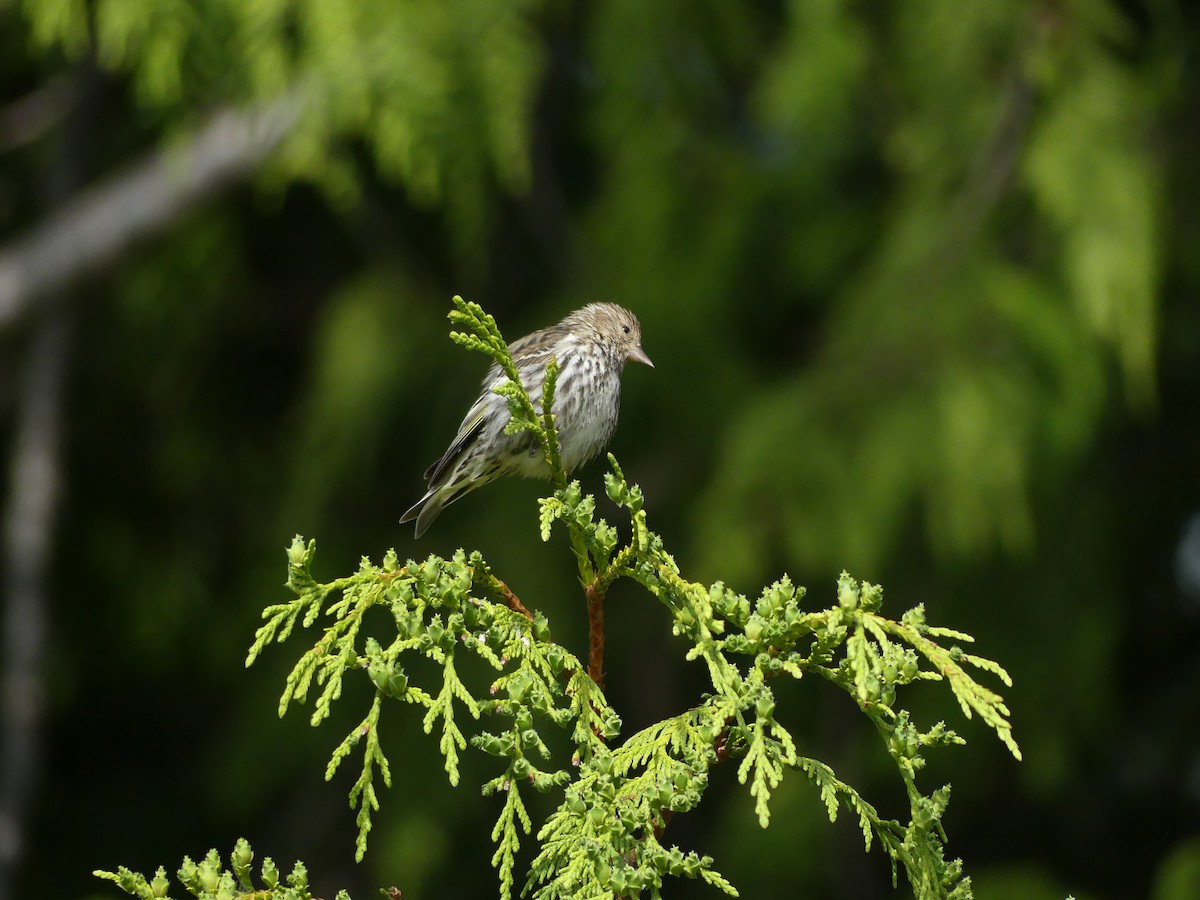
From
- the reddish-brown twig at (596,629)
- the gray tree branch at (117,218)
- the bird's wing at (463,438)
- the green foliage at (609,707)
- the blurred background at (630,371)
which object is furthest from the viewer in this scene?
the gray tree branch at (117,218)

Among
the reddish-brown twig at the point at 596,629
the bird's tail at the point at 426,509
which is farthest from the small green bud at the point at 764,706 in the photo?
the bird's tail at the point at 426,509

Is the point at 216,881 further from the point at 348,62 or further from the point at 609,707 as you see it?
the point at 348,62

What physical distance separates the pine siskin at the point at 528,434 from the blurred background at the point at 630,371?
2.05 ft

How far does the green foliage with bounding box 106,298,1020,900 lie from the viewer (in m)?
1.79

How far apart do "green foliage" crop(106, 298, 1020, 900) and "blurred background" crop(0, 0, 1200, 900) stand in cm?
220

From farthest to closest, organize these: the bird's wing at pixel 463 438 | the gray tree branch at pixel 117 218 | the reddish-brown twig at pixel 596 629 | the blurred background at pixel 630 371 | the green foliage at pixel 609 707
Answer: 1. the gray tree branch at pixel 117 218
2. the blurred background at pixel 630 371
3. the bird's wing at pixel 463 438
4. the reddish-brown twig at pixel 596 629
5. the green foliage at pixel 609 707

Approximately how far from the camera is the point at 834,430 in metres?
4.84

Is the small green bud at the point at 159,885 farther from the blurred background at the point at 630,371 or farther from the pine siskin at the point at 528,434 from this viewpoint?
the blurred background at the point at 630,371

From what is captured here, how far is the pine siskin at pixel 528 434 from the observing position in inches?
148

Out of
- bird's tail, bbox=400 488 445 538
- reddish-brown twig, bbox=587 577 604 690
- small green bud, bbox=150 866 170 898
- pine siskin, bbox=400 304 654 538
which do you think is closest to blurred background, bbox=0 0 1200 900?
pine siskin, bbox=400 304 654 538

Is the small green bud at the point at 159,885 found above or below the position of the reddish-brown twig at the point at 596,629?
below

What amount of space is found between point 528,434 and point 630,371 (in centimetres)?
256

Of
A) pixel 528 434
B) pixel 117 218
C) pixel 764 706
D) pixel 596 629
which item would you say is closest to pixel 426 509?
pixel 528 434

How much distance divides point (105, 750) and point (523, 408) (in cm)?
643
